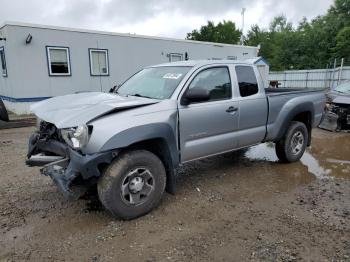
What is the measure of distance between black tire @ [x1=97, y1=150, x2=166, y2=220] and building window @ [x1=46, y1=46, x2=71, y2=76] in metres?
10.4

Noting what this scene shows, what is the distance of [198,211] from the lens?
3.98 metres

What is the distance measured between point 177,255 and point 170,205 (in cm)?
115

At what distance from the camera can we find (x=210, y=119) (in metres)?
4.35

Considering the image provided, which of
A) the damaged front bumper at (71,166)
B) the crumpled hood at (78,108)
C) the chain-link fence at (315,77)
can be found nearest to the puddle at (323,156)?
the crumpled hood at (78,108)

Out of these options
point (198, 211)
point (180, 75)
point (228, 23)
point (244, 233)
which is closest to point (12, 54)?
point (180, 75)

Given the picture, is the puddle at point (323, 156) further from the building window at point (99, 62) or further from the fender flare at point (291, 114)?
the building window at point (99, 62)

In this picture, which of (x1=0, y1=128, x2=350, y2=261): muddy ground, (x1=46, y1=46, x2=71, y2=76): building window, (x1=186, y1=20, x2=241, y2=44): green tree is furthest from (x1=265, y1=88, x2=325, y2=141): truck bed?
(x1=186, y1=20, x2=241, y2=44): green tree

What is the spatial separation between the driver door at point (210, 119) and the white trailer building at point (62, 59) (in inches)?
389

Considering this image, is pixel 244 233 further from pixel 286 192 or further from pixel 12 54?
pixel 12 54

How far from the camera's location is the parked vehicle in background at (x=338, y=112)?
347 inches

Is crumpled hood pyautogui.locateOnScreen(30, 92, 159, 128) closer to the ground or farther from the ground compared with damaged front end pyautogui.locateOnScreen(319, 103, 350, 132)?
farther from the ground

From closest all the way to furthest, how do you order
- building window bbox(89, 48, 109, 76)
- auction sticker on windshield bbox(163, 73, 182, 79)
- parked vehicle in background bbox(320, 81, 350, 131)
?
auction sticker on windshield bbox(163, 73, 182, 79), parked vehicle in background bbox(320, 81, 350, 131), building window bbox(89, 48, 109, 76)

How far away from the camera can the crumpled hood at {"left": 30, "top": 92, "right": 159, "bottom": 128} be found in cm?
338

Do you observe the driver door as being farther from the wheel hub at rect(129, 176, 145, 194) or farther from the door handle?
the wheel hub at rect(129, 176, 145, 194)
